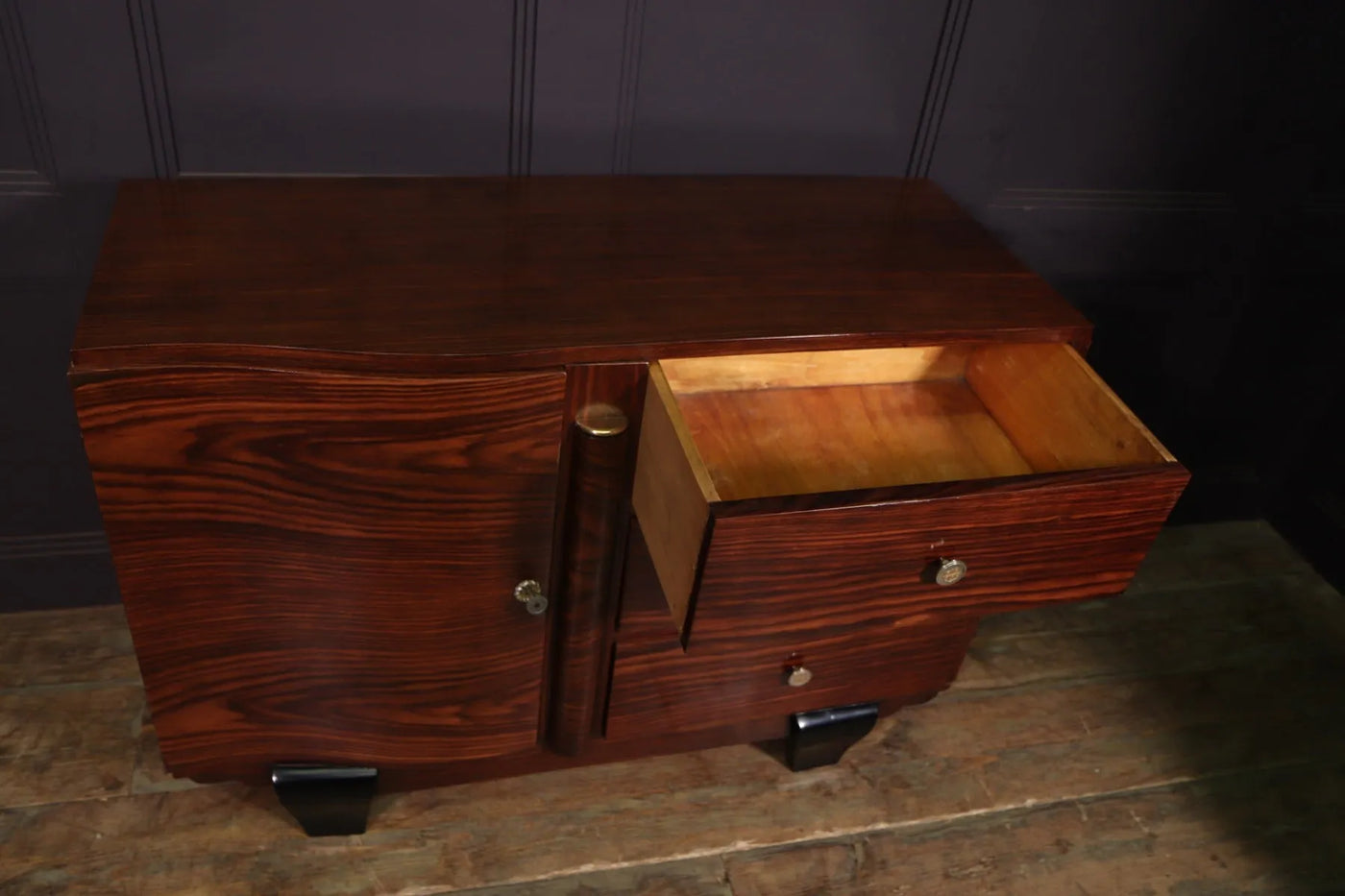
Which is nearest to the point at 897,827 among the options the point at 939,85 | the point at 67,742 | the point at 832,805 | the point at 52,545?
the point at 832,805

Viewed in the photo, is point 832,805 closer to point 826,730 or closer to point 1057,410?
point 826,730

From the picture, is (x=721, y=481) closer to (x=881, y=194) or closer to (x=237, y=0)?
(x=881, y=194)

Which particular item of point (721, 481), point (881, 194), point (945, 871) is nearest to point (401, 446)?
point (721, 481)

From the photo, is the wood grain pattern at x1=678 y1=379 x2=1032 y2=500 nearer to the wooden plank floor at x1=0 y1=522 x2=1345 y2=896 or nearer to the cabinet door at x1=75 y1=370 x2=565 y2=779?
the cabinet door at x1=75 y1=370 x2=565 y2=779

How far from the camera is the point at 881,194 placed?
48.6 inches

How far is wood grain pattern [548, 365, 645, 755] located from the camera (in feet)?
2.97

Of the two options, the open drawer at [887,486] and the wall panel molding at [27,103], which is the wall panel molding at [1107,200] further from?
the wall panel molding at [27,103]

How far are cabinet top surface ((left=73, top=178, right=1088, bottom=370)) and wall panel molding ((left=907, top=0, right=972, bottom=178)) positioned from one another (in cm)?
11

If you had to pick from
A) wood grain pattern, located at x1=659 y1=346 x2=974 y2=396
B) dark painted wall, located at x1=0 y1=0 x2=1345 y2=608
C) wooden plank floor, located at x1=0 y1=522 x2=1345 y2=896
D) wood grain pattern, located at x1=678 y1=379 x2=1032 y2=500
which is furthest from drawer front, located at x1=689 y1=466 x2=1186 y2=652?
dark painted wall, located at x1=0 y1=0 x2=1345 y2=608

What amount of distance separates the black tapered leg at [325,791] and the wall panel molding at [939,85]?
36.8 inches

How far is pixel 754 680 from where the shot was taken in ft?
3.59

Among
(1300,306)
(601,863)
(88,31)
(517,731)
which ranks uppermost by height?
(88,31)

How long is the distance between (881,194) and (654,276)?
0.38 metres

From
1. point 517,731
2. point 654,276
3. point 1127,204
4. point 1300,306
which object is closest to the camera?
point 654,276
